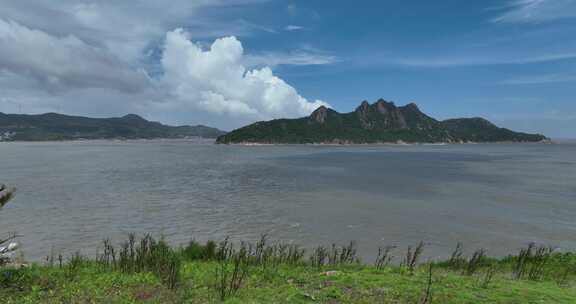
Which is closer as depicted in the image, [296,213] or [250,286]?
[250,286]

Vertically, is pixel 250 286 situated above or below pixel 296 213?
above

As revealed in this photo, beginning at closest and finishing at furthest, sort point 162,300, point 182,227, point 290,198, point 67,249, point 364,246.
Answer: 1. point 162,300
2. point 67,249
3. point 364,246
4. point 182,227
5. point 290,198

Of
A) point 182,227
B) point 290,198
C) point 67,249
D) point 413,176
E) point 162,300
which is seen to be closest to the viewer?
point 162,300

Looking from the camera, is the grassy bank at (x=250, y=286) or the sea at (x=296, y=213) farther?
the sea at (x=296, y=213)

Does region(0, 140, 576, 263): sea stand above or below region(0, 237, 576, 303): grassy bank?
below

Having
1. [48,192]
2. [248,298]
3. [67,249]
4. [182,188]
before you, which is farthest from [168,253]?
[48,192]

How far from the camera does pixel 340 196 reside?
39375mm

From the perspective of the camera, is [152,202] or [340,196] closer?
[152,202]

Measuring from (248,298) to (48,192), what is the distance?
40088mm

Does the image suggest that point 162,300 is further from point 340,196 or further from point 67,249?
point 340,196

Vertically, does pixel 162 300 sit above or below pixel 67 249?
above

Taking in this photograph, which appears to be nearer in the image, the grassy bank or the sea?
the grassy bank

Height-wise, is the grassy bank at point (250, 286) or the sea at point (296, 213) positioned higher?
the grassy bank at point (250, 286)

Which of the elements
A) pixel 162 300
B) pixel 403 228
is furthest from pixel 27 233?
pixel 403 228
